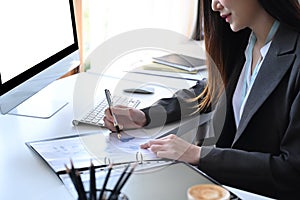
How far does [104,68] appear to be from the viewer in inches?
81.9

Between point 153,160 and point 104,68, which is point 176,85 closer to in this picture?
point 104,68

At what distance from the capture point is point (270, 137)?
136 centimetres

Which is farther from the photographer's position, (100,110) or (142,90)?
(142,90)

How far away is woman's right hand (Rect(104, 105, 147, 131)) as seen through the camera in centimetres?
144

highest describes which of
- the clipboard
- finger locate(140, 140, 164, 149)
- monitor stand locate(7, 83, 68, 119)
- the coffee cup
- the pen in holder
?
the pen in holder

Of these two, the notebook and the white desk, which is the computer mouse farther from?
the notebook

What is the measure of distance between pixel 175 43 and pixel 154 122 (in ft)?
3.83

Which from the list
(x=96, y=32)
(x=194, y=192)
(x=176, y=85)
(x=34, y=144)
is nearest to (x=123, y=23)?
(x=96, y=32)

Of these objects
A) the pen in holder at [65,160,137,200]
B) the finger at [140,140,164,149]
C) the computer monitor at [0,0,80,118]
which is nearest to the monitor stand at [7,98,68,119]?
the computer monitor at [0,0,80,118]

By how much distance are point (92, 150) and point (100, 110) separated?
0.29m

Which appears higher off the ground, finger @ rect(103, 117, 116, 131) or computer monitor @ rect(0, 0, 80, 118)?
computer monitor @ rect(0, 0, 80, 118)

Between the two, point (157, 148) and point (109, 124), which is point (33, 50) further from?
point (157, 148)

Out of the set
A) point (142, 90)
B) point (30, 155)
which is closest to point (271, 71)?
point (142, 90)

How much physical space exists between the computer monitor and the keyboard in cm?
13
